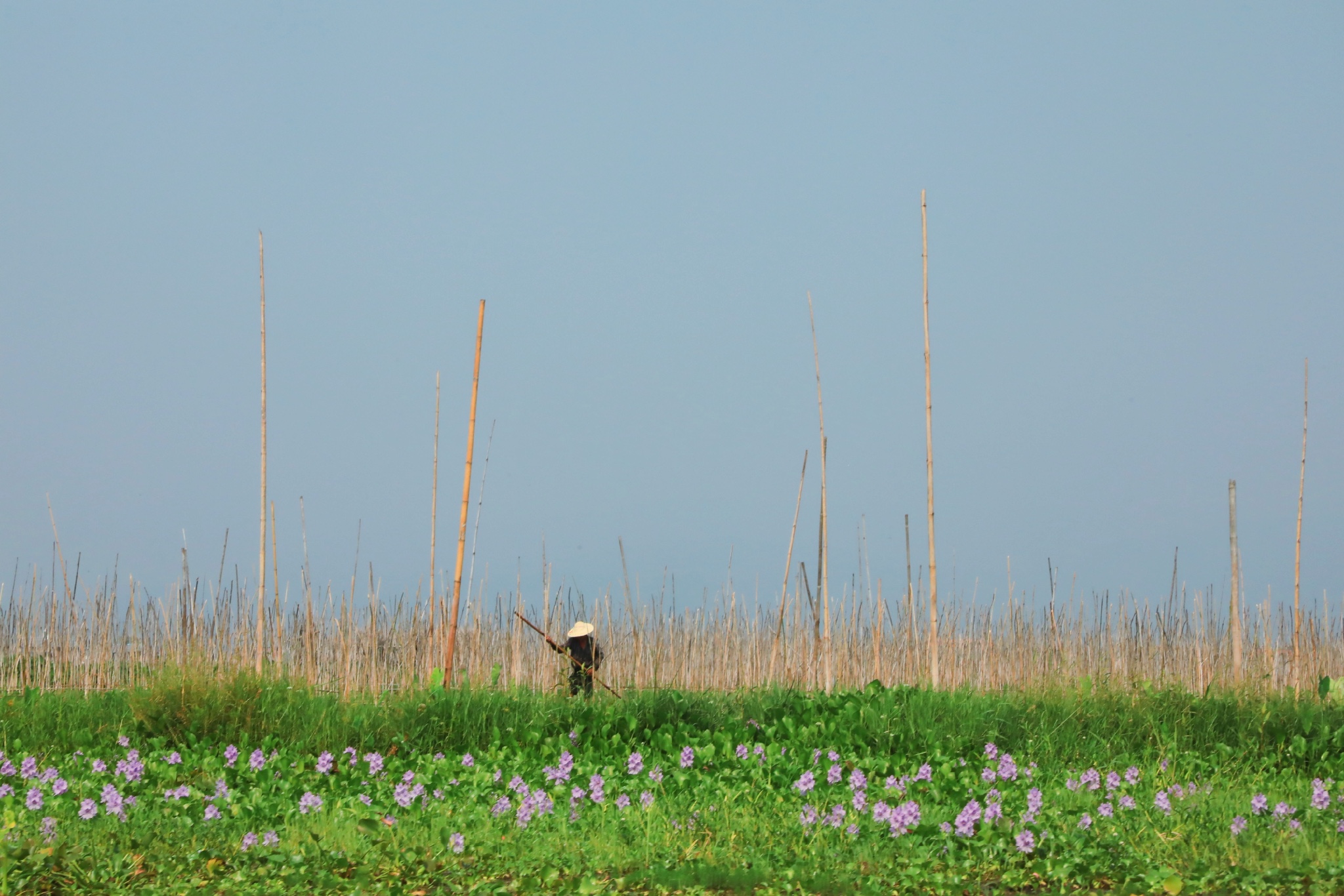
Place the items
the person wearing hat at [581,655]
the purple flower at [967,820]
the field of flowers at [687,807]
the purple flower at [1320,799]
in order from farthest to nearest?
the person wearing hat at [581,655], the purple flower at [1320,799], the purple flower at [967,820], the field of flowers at [687,807]

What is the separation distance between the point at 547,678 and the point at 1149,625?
548 centimetres

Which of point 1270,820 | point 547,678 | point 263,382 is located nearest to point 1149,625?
point 547,678

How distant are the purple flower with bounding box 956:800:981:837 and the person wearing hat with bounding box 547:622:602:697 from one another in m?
3.77

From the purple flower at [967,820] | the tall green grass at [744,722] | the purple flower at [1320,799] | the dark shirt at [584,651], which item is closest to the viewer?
the purple flower at [967,820]

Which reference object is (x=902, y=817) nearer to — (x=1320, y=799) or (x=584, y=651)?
(x=1320, y=799)

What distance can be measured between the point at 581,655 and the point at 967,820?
13.3 feet

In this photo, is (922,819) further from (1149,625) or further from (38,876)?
(1149,625)

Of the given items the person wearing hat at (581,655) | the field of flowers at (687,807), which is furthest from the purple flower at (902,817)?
the person wearing hat at (581,655)

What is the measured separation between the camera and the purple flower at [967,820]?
371cm

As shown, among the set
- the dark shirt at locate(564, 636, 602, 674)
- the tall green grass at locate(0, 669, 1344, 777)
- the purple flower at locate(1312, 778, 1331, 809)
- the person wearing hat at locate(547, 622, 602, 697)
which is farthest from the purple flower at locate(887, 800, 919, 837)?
the dark shirt at locate(564, 636, 602, 674)

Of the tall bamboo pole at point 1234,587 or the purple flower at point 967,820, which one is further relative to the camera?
the tall bamboo pole at point 1234,587

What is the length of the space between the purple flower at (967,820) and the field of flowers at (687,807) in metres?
0.01

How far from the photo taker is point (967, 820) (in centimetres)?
372

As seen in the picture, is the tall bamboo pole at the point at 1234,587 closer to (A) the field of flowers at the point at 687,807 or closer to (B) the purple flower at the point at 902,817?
(A) the field of flowers at the point at 687,807
